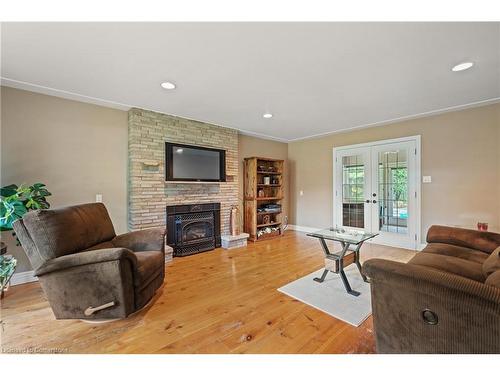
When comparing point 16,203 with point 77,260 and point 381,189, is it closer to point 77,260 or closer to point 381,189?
point 77,260

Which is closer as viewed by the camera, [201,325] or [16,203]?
[201,325]

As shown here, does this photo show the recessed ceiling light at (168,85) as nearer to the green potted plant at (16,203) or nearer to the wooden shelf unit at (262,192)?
the green potted plant at (16,203)

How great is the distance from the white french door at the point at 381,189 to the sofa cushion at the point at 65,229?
4508 mm

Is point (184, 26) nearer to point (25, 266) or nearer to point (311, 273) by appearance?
point (311, 273)

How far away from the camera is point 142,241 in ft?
8.15

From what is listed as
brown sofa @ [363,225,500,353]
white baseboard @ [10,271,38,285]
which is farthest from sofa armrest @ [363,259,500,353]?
white baseboard @ [10,271,38,285]

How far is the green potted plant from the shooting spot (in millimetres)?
2172

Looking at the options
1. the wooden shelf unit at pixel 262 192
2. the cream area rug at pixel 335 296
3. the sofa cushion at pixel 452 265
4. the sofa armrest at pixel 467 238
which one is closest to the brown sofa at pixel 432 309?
the sofa cushion at pixel 452 265

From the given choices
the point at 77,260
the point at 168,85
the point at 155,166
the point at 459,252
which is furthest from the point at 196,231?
the point at 459,252

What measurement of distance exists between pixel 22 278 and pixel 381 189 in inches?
226

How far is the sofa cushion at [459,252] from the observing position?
6.60 feet
